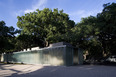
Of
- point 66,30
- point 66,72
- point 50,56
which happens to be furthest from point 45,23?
point 66,72

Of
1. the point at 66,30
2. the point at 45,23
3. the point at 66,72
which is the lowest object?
the point at 66,72

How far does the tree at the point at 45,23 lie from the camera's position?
21795 millimetres

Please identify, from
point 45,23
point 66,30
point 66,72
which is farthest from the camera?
point 45,23

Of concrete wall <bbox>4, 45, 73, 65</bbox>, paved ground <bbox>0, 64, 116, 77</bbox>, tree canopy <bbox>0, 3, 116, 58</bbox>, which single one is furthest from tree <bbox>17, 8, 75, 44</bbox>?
paved ground <bbox>0, 64, 116, 77</bbox>

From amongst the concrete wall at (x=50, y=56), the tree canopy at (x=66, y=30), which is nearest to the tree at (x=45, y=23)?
the tree canopy at (x=66, y=30)

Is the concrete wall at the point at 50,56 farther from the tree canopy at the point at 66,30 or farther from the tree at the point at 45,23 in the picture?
the tree at the point at 45,23

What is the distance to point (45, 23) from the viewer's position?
2319cm

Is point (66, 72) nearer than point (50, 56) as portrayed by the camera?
Yes

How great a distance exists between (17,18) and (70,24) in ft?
43.3

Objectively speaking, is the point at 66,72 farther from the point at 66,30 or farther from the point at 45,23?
the point at 45,23

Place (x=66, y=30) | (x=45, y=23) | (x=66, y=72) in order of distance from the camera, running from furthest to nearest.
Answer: (x=45, y=23)
(x=66, y=30)
(x=66, y=72)

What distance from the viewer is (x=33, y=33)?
24.0m

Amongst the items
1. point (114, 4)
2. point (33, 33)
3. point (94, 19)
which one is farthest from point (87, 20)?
point (33, 33)

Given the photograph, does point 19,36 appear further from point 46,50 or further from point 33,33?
point 46,50
